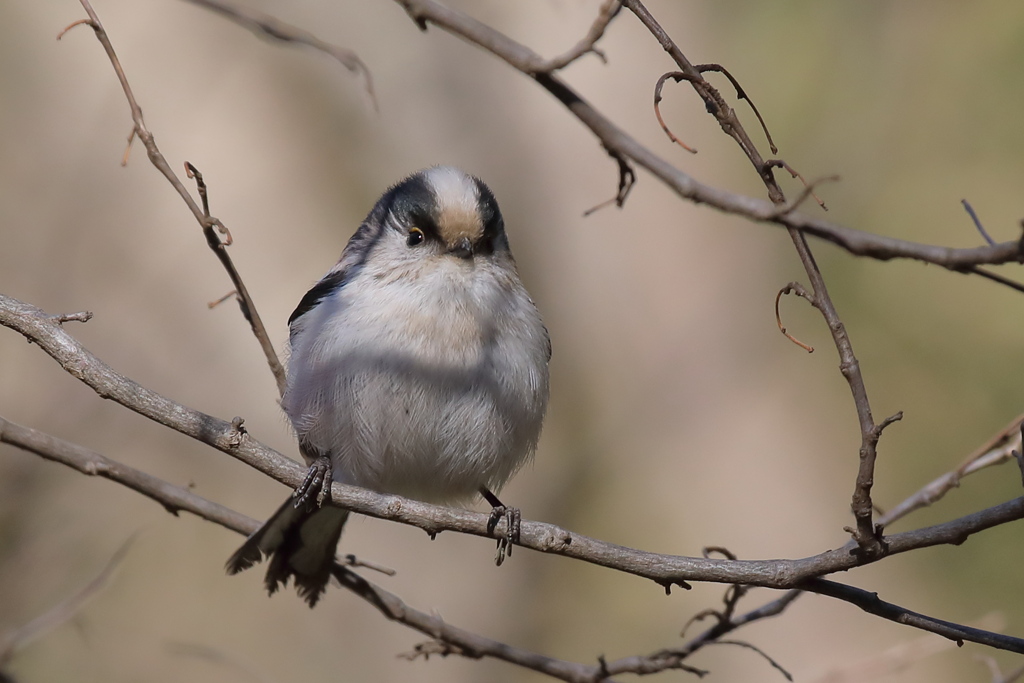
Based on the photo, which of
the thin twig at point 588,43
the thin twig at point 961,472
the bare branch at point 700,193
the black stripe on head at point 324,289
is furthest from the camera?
the black stripe on head at point 324,289

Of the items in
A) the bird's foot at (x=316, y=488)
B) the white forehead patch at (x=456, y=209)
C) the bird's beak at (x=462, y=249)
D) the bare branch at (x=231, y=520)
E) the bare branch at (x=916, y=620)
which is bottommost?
the bare branch at (x=231, y=520)

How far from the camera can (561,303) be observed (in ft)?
20.2

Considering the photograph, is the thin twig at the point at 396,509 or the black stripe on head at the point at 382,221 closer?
the thin twig at the point at 396,509

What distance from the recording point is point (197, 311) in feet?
16.7

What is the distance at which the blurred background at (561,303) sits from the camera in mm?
4922

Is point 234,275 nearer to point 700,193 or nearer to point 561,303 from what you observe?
point 700,193

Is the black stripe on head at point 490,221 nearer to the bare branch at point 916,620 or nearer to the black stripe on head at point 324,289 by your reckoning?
the black stripe on head at point 324,289

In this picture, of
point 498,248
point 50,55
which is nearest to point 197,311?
point 50,55

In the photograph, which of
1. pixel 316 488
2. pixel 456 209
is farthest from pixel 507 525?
pixel 456 209

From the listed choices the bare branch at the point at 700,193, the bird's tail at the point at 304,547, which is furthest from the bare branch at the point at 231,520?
the bare branch at the point at 700,193

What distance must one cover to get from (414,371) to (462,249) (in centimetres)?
48

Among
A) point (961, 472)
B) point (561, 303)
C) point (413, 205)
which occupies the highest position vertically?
point (561, 303)

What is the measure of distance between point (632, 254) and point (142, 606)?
357cm

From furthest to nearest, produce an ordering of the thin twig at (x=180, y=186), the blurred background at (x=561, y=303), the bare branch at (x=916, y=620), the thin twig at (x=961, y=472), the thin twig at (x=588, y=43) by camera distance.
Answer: the blurred background at (x=561, y=303)
the thin twig at (x=180, y=186)
the thin twig at (x=961, y=472)
the bare branch at (x=916, y=620)
the thin twig at (x=588, y=43)
